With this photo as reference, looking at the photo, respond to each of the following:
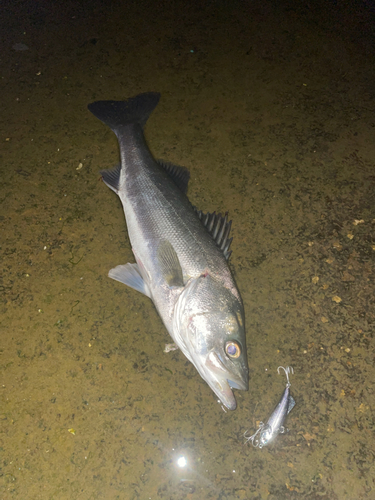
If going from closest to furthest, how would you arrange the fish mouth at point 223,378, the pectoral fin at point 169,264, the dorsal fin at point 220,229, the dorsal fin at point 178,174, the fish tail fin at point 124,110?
the fish mouth at point 223,378
the pectoral fin at point 169,264
the dorsal fin at point 220,229
the dorsal fin at point 178,174
the fish tail fin at point 124,110

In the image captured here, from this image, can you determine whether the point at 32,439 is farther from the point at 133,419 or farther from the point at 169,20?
the point at 169,20

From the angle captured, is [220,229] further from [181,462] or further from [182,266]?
[181,462]

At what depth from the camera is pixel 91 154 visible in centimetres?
307

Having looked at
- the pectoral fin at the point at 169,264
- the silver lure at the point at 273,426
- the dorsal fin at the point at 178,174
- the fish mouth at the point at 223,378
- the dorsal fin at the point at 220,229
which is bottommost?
the silver lure at the point at 273,426

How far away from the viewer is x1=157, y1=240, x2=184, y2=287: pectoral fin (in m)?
2.26

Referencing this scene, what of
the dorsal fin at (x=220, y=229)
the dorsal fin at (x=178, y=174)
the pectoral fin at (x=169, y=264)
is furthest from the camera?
the dorsal fin at (x=178, y=174)

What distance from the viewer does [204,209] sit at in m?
2.93

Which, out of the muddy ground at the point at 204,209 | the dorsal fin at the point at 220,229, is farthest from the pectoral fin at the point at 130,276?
the dorsal fin at the point at 220,229

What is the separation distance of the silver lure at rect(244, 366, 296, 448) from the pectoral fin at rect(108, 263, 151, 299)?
4.22 feet

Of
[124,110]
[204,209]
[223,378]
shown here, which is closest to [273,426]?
[223,378]

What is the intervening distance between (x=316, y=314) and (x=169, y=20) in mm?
3474

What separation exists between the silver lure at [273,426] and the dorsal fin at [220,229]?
1.18 meters

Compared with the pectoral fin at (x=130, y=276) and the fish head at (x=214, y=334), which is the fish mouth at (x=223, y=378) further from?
Result: the pectoral fin at (x=130, y=276)

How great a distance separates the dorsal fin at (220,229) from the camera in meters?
2.44
